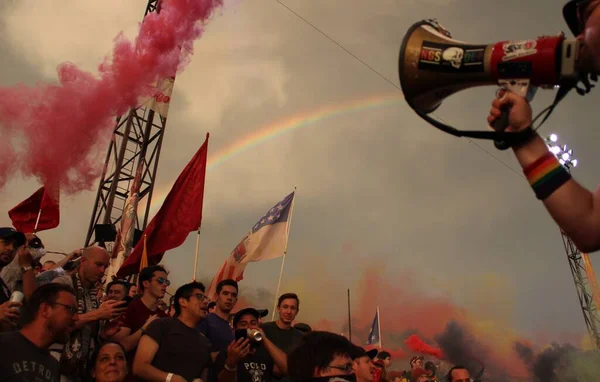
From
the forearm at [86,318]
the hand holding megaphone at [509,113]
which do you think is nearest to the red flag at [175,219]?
the forearm at [86,318]

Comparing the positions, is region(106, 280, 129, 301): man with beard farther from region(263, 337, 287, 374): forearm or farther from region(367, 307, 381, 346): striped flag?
region(367, 307, 381, 346): striped flag

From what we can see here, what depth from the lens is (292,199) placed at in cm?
1245

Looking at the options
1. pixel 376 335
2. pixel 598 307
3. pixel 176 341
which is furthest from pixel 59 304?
pixel 598 307

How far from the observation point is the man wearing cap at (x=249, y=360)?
18.1 feet

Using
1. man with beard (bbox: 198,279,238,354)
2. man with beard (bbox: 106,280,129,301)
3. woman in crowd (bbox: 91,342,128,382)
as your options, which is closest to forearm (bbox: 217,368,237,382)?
man with beard (bbox: 198,279,238,354)

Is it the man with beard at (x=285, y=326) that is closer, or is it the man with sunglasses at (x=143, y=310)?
the man with sunglasses at (x=143, y=310)

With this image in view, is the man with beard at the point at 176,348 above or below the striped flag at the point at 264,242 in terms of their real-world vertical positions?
below

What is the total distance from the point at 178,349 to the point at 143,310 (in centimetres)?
89

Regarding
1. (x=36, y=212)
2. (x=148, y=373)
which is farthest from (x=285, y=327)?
(x=36, y=212)

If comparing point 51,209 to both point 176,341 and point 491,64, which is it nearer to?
point 176,341

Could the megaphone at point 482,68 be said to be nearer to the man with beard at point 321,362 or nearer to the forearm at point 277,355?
the man with beard at point 321,362

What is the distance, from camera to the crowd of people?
3830mm

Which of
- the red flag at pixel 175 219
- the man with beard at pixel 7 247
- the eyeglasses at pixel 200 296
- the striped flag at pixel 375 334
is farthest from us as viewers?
the striped flag at pixel 375 334

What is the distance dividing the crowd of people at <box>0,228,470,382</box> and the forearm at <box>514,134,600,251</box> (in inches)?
67.6
